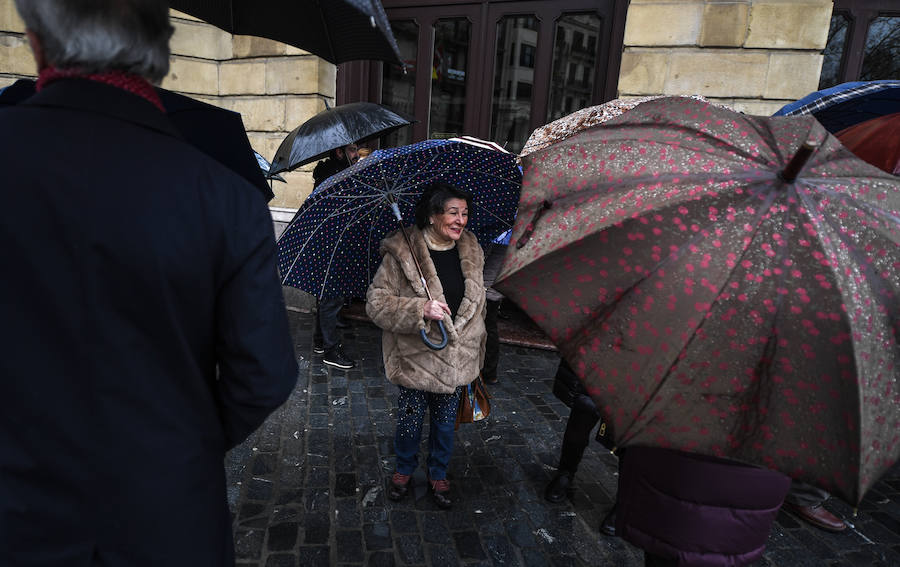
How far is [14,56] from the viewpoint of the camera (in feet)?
24.4

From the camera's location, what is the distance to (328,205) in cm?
275

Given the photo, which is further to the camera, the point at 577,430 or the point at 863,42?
the point at 863,42

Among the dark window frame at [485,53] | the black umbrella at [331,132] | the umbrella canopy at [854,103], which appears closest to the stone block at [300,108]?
the dark window frame at [485,53]

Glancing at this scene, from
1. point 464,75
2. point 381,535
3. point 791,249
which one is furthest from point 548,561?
point 464,75

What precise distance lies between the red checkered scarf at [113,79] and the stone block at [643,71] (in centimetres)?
580

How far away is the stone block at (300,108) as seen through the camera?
7.27m

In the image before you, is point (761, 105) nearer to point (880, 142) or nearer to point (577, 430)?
point (880, 142)

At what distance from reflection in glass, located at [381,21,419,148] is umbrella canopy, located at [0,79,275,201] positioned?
5.31 m

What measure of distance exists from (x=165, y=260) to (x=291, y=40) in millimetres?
1885

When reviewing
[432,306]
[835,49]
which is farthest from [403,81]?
[432,306]

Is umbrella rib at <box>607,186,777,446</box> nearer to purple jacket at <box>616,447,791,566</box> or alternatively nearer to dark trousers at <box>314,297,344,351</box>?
purple jacket at <box>616,447,791,566</box>

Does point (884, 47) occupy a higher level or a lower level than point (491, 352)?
higher

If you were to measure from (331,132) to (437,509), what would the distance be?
2982 millimetres

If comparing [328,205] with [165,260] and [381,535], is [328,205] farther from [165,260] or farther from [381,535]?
[381,535]
